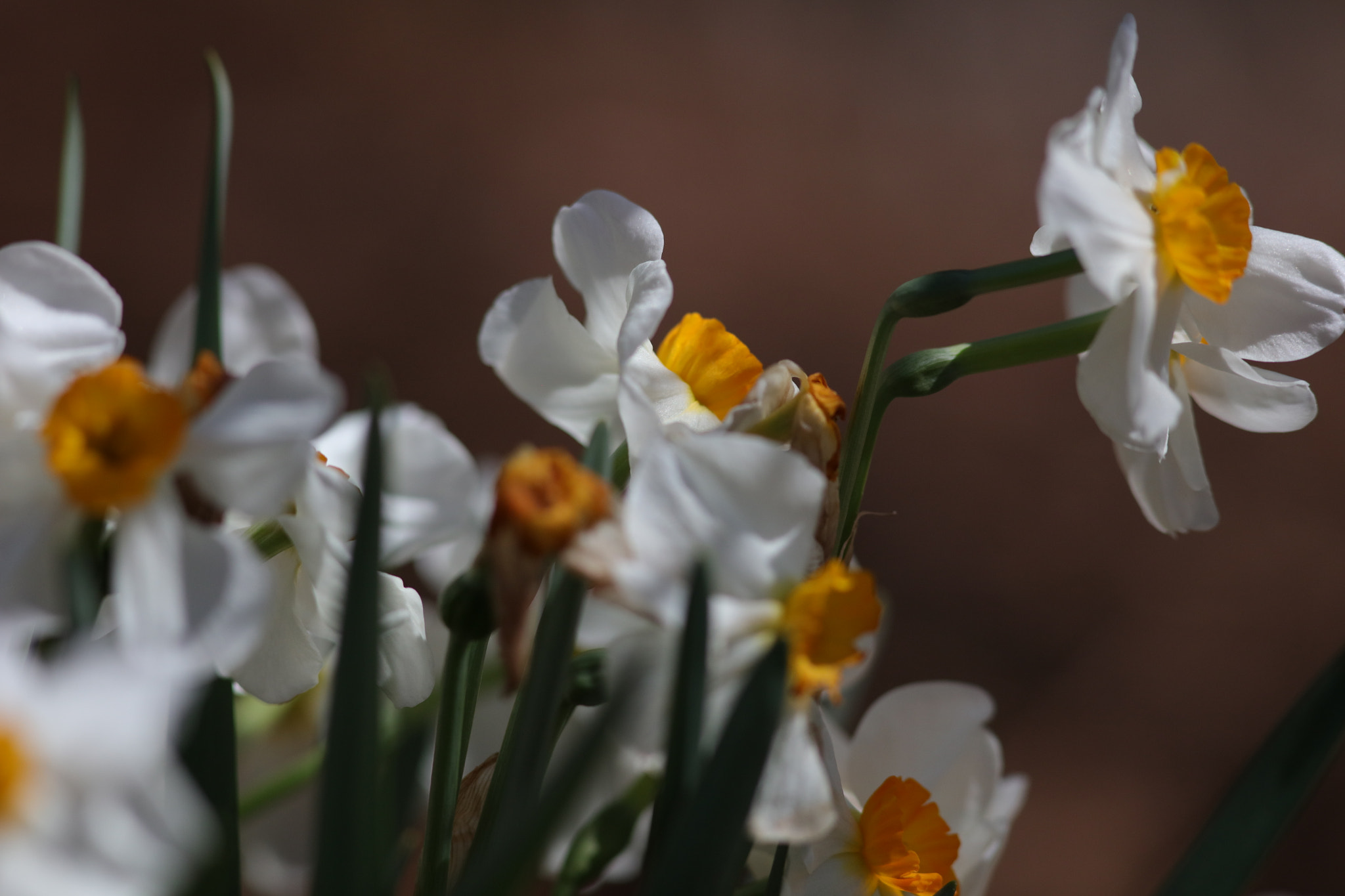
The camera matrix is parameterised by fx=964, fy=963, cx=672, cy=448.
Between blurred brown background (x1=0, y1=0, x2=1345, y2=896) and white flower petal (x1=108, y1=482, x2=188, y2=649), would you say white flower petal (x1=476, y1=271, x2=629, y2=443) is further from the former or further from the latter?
blurred brown background (x1=0, y1=0, x2=1345, y2=896)

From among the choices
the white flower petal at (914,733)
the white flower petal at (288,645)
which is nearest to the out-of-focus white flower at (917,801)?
the white flower petal at (914,733)

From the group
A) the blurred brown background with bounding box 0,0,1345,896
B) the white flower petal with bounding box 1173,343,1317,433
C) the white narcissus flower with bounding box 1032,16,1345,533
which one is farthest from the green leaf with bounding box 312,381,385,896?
the blurred brown background with bounding box 0,0,1345,896

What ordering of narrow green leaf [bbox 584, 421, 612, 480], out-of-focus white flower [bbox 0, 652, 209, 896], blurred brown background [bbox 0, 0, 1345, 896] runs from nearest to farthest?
1. out-of-focus white flower [bbox 0, 652, 209, 896]
2. narrow green leaf [bbox 584, 421, 612, 480]
3. blurred brown background [bbox 0, 0, 1345, 896]

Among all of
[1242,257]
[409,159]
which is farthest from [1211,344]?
[409,159]

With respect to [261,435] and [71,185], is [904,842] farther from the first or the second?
[71,185]

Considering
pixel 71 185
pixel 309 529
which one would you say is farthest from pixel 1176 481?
pixel 71 185

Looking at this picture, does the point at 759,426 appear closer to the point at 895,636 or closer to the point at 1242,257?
the point at 1242,257

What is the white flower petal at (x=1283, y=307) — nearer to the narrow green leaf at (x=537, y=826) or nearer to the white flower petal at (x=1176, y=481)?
the white flower petal at (x=1176, y=481)
